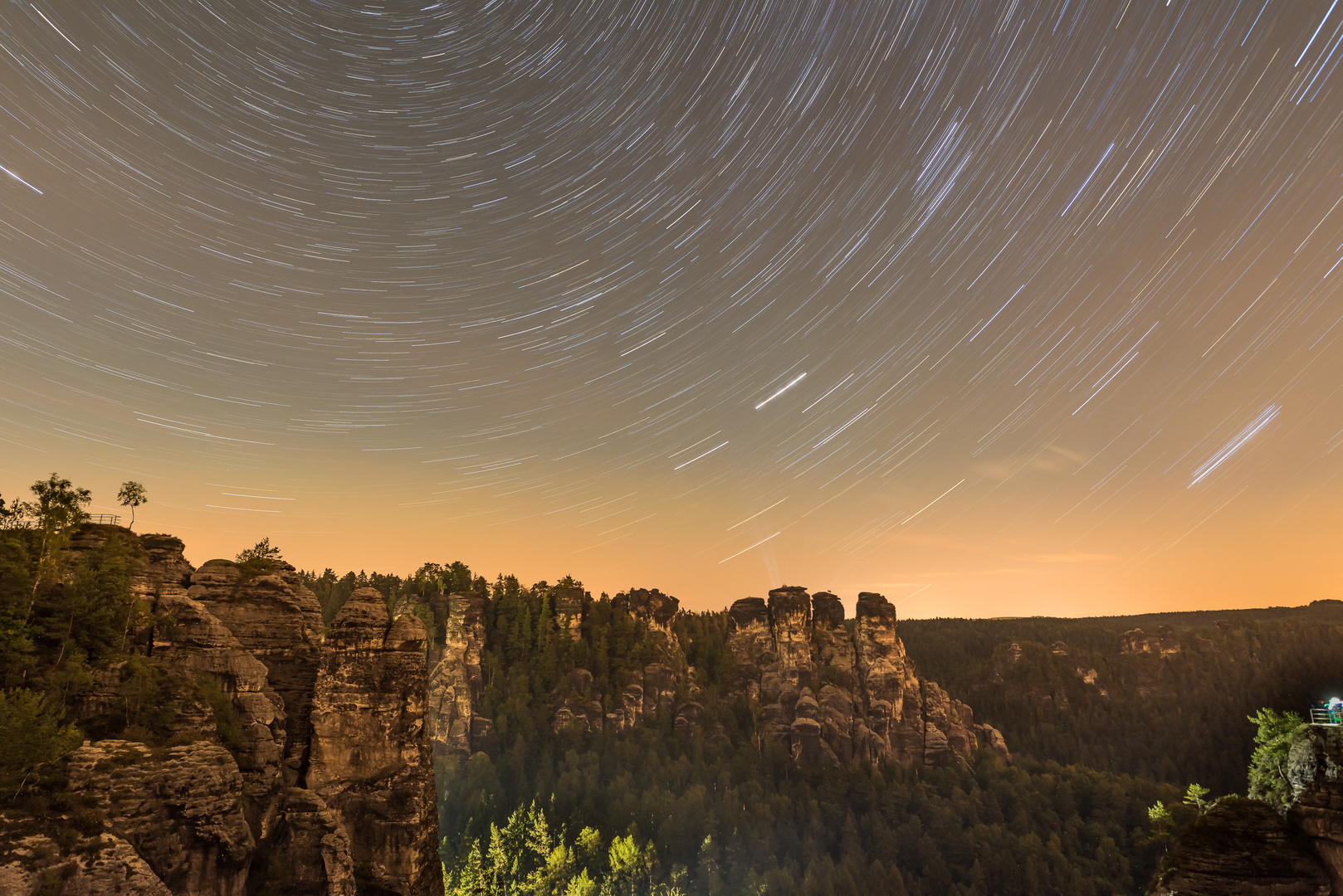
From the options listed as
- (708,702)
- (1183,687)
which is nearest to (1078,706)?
(1183,687)

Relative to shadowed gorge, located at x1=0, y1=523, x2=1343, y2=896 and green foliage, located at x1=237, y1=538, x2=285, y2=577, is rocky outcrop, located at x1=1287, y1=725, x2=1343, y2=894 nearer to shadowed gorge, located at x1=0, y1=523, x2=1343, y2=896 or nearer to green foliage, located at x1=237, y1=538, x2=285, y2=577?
shadowed gorge, located at x1=0, y1=523, x2=1343, y2=896

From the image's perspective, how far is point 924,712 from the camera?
121 meters

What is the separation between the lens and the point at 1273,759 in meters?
34.1

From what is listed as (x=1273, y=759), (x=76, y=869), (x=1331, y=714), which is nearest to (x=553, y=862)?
(x=76, y=869)

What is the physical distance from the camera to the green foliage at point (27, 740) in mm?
18594

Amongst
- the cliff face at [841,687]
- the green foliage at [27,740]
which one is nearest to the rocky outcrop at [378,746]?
the green foliage at [27,740]

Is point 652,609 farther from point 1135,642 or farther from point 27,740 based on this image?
point 1135,642

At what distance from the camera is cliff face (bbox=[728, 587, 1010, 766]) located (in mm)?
114750

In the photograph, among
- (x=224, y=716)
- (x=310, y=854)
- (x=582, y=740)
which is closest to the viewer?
(x=310, y=854)

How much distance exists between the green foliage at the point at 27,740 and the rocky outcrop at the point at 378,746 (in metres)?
11.3

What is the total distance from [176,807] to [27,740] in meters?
4.73

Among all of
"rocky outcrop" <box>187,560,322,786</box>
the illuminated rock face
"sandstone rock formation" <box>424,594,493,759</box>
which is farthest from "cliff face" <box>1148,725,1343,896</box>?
"sandstone rock formation" <box>424,594,493,759</box>

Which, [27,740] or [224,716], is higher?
[224,716]

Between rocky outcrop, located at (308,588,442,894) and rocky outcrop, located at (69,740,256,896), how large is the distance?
6391 millimetres
